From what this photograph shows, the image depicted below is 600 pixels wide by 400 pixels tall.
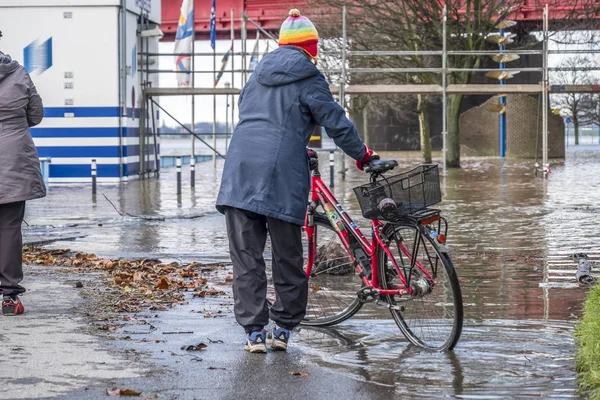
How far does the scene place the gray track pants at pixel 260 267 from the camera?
661 cm

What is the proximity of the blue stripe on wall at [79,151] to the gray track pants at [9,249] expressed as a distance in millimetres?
20052

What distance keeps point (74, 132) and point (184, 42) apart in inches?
238

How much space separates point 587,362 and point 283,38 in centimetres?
243

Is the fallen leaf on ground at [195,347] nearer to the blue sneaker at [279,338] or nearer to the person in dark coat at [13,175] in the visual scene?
the blue sneaker at [279,338]

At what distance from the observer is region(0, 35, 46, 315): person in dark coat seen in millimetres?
7766

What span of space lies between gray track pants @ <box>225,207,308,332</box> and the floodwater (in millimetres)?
282

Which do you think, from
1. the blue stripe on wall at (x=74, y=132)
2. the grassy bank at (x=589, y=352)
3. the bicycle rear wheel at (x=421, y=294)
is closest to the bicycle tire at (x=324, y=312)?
the bicycle rear wheel at (x=421, y=294)

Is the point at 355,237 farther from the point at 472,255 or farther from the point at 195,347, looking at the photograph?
the point at 472,255

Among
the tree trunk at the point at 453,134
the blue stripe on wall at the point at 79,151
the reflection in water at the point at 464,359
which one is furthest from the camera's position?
the tree trunk at the point at 453,134

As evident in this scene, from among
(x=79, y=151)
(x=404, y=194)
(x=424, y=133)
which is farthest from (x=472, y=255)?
(x=424, y=133)

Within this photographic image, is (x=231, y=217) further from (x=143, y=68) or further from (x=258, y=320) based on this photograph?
(x=143, y=68)

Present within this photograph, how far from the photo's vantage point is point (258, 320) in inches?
259

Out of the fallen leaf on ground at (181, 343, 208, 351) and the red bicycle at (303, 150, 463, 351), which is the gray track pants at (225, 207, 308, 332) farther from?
the red bicycle at (303, 150, 463, 351)

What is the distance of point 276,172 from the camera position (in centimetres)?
650
